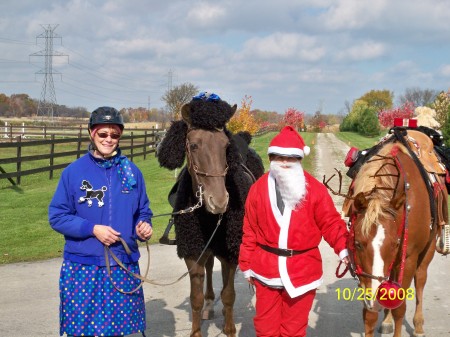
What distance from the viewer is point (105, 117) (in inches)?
140

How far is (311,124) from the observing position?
68938mm

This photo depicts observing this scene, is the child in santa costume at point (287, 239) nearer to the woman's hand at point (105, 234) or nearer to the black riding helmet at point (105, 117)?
the woman's hand at point (105, 234)

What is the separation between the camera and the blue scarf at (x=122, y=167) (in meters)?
3.62

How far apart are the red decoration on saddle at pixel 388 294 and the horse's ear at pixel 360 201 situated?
0.55 meters

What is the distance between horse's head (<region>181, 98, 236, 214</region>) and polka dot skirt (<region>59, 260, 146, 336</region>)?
3.56ft

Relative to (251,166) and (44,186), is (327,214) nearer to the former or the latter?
(251,166)

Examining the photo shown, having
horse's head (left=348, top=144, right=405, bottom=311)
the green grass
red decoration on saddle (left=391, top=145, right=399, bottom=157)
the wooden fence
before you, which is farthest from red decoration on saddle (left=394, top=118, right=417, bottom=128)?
the wooden fence

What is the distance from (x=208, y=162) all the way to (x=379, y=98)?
344 ft

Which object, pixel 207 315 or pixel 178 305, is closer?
pixel 207 315

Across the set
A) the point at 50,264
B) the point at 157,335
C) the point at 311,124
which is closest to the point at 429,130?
the point at 157,335

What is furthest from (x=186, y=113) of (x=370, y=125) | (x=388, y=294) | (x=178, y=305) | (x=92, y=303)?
(x=370, y=125)

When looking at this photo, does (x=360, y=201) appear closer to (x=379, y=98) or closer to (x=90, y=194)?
(x=90, y=194)

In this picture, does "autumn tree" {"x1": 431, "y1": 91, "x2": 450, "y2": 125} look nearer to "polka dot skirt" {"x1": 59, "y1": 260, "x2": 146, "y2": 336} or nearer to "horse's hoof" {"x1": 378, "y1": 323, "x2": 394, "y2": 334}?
"horse's hoof" {"x1": 378, "y1": 323, "x2": 394, "y2": 334}

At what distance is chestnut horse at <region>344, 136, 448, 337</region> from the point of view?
3730mm
